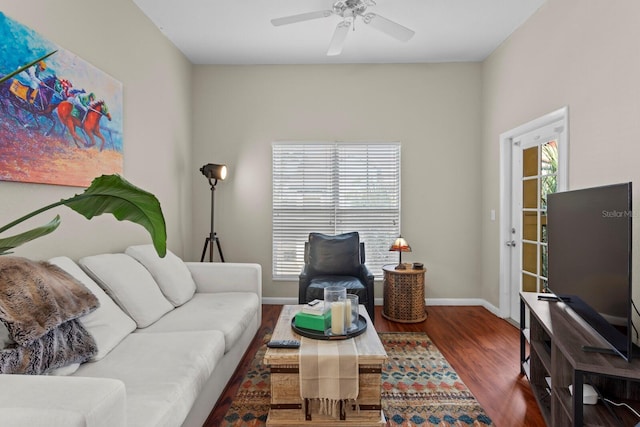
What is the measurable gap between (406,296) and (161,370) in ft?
8.85

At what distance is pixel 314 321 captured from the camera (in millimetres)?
2143

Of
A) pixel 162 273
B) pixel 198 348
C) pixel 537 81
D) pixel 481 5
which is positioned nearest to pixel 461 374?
pixel 198 348

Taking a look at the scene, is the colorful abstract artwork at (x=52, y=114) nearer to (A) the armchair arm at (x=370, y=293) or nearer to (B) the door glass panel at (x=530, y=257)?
(A) the armchair arm at (x=370, y=293)

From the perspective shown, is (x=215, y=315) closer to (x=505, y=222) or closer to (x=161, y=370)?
(x=161, y=370)

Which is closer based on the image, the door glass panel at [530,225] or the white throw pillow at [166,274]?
the white throw pillow at [166,274]

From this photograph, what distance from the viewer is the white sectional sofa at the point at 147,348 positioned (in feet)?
3.28

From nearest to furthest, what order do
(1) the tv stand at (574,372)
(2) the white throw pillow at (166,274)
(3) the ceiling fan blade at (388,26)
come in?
(1) the tv stand at (574,372) < (2) the white throw pillow at (166,274) < (3) the ceiling fan blade at (388,26)

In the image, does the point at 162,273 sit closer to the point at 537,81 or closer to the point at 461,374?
the point at 461,374

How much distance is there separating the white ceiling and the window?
1050 mm

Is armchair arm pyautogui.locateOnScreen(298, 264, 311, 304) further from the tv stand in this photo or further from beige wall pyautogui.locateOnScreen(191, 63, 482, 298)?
the tv stand

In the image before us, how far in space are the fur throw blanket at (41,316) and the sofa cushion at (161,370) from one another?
0.45ft

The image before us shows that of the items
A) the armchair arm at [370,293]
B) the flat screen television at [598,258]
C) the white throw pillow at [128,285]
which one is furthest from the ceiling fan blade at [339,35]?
the white throw pillow at [128,285]

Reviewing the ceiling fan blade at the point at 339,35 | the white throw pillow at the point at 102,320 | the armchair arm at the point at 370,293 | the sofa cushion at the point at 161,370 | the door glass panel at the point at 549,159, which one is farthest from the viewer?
the armchair arm at the point at 370,293

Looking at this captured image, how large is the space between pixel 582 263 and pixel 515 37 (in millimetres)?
2616
